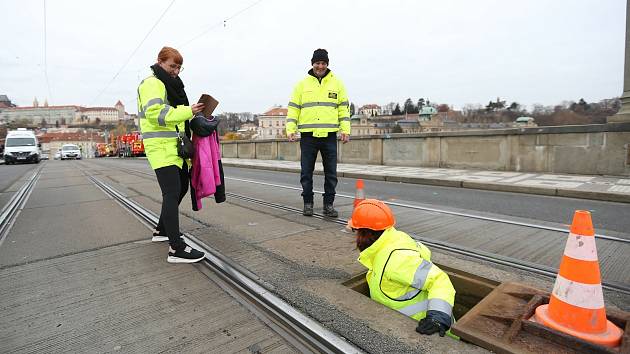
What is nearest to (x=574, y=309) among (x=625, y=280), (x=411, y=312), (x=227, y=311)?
(x=411, y=312)

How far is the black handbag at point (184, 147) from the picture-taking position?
3.33 metres

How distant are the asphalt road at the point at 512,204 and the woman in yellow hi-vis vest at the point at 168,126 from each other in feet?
13.0

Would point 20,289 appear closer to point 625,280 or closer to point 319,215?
point 319,215

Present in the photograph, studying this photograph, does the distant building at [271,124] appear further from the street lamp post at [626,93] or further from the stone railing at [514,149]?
the street lamp post at [626,93]

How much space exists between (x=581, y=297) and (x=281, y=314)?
1.71 m

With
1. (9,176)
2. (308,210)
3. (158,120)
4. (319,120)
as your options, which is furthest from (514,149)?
(9,176)

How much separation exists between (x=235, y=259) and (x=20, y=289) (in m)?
1.66

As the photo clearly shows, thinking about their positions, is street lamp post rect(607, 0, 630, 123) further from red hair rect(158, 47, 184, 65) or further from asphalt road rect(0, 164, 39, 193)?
asphalt road rect(0, 164, 39, 193)

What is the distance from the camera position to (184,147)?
10.9ft

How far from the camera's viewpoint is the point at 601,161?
372 inches

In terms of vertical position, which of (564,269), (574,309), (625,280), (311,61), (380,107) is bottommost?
(625,280)

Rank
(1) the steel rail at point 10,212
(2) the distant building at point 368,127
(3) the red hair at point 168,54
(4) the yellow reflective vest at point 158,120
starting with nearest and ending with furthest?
(4) the yellow reflective vest at point 158,120
(3) the red hair at point 168,54
(1) the steel rail at point 10,212
(2) the distant building at point 368,127

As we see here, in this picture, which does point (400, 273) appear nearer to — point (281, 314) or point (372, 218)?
point (372, 218)

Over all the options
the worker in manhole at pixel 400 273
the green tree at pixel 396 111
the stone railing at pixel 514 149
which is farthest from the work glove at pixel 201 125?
the green tree at pixel 396 111
